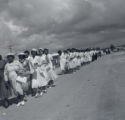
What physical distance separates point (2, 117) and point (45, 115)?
2156 mm

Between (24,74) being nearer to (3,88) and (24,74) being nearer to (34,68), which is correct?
(34,68)

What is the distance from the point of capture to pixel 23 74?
44.5 ft

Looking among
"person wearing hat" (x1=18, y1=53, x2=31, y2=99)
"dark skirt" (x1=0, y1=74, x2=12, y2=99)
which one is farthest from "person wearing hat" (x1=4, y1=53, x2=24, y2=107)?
"dark skirt" (x1=0, y1=74, x2=12, y2=99)

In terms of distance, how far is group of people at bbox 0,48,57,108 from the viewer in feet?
39.6

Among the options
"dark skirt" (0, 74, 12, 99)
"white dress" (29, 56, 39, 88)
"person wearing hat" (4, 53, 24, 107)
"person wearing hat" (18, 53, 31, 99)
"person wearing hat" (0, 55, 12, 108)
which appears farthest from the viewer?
"dark skirt" (0, 74, 12, 99)

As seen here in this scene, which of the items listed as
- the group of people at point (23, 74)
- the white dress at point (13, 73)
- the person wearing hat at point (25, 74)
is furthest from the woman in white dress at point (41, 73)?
the white dress at point (13, 73)

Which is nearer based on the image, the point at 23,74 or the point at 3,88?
the point at 23,74

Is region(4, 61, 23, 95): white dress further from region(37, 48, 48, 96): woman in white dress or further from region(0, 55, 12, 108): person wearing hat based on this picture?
region(37, 48, 48, 96): woman in white dress

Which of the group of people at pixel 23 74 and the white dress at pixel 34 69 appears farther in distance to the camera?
the white dress at pixel 34 69

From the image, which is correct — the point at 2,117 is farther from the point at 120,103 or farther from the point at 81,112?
the point at 120,103

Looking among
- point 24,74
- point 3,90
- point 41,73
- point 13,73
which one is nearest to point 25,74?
point 24,74

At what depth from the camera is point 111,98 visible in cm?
1029

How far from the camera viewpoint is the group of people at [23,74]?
12.1 metres

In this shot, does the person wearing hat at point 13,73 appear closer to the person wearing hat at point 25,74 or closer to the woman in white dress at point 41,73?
the person wearing hat at point 25,74
